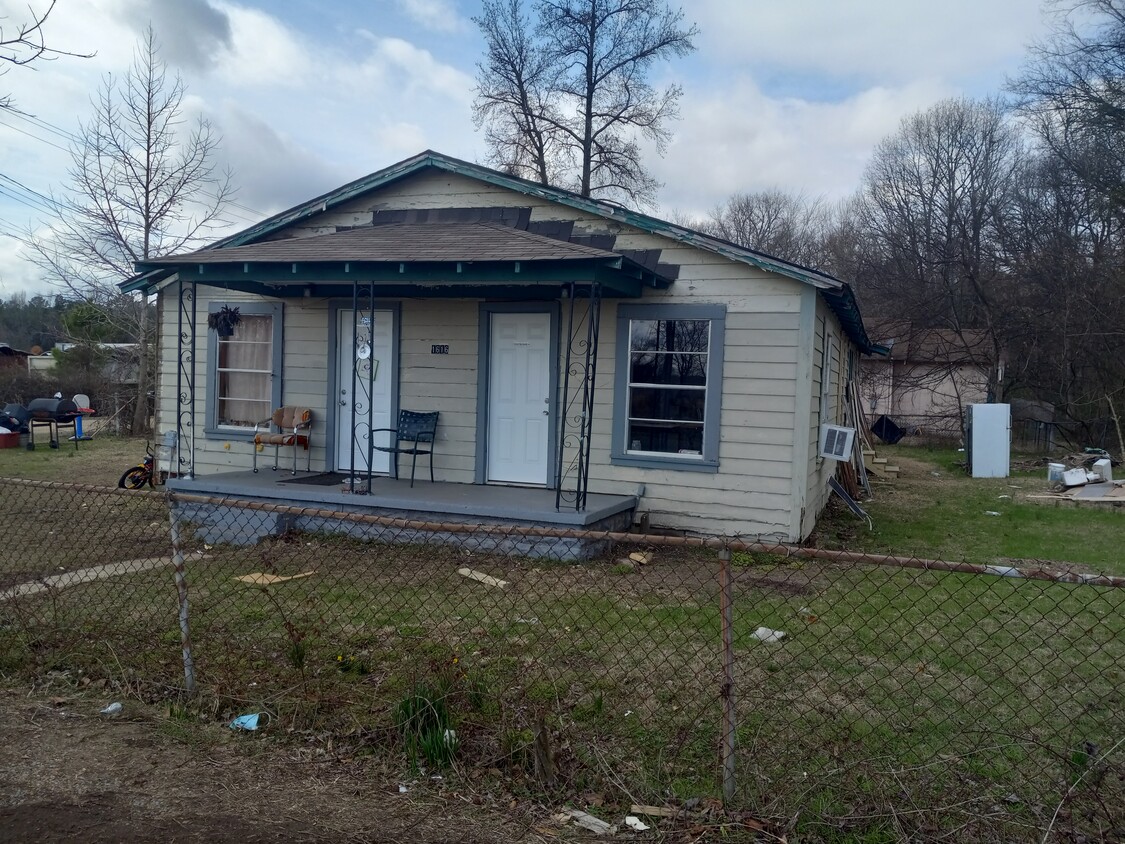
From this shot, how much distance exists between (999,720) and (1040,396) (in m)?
22.2

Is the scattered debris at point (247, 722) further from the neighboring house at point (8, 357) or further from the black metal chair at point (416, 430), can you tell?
the neighboring house at point (8, 357)

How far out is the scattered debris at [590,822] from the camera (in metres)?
3.06

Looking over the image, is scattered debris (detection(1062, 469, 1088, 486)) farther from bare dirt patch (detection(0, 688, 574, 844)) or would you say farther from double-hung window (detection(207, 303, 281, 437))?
bare dirt patch (detection(0, 688, 574, 844))

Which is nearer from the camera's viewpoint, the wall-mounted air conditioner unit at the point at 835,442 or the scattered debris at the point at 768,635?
the scattered debris at the point at 768,635

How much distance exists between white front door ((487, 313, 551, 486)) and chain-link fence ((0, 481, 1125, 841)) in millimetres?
2043

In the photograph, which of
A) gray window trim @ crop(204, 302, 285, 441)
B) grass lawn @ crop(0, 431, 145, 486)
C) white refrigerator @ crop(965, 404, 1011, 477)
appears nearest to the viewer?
gray window trim @ crop(204, 302, 285, 441)

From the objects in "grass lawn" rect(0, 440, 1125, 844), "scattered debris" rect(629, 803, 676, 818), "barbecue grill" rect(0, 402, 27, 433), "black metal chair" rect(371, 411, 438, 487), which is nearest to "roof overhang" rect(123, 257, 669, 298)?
"black metal chair" rect(371, 411, 438, 487)

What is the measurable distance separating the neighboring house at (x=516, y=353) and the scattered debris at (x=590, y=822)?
4.70 meters

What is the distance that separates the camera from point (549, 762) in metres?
3.32

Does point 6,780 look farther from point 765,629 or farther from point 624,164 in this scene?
point 624,164

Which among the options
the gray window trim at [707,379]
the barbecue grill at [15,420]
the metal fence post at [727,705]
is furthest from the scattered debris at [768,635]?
the barbecue grill at [15,420]

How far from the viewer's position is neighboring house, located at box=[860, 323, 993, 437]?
82.1 feet

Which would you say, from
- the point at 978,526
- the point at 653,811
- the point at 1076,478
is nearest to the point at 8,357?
the point at 978,526

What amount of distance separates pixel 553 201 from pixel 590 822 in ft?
25.2
